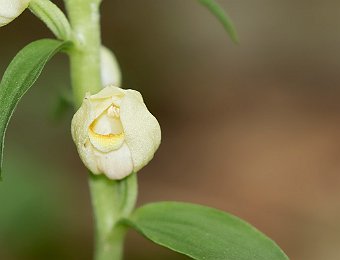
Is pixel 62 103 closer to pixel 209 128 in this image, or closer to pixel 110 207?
pixel 110 207

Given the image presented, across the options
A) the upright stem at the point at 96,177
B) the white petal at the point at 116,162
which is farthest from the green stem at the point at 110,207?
the white petal at the point at 116,162

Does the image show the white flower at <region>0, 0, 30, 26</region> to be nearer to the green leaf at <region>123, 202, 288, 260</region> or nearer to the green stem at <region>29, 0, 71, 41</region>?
the green stem at <region>29, 0, 71, 41</region>

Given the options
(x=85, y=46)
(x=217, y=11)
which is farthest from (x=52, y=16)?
(x=217, y=11)

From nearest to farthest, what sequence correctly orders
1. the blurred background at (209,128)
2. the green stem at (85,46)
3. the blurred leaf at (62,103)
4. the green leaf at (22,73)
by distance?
the green leaf at (22,73) → the green stem at (85,46) → the blurred leaf at (62,103) → the blurred background at (209,128)

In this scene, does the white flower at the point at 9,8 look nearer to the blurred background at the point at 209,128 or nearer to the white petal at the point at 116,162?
the white petal at the point at 116,162

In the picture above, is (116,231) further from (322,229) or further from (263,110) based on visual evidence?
(263,110)

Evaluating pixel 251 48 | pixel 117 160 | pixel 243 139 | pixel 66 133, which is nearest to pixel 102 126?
pixel 117 160
